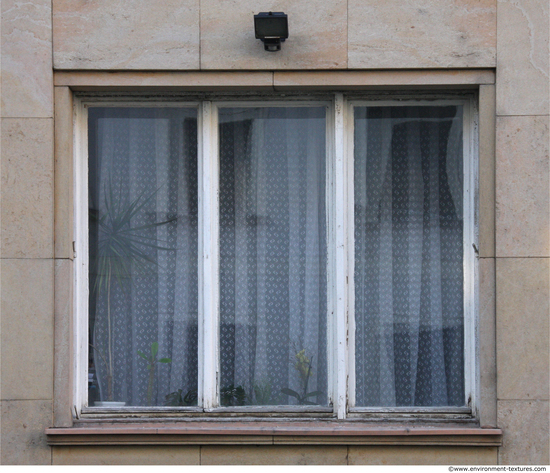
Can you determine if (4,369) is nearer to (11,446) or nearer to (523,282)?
(11,446)

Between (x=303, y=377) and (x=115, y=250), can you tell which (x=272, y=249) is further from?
(x=115, y=250)

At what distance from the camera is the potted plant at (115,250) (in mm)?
6055

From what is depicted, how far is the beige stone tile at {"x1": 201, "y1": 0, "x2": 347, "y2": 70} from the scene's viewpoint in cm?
572

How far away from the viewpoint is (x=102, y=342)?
6.05 m

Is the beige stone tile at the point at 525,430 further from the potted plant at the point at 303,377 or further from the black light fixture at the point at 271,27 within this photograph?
the black light fixture at the point at 271,27

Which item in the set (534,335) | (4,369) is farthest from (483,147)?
(4,369)

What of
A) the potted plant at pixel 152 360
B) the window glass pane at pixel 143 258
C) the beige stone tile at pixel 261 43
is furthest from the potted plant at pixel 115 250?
the beige stone tile at pixel 261 43

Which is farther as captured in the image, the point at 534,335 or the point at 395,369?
the point at 395,369

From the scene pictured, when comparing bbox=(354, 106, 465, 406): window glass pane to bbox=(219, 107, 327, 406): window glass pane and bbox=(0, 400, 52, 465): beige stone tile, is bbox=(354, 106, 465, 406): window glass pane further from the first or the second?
bbox=(0, 400, 52, 465): beige stone tile

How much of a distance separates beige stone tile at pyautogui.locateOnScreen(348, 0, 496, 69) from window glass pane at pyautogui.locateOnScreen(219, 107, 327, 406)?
687mm

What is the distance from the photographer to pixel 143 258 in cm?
609

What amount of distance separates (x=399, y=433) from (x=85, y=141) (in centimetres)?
346

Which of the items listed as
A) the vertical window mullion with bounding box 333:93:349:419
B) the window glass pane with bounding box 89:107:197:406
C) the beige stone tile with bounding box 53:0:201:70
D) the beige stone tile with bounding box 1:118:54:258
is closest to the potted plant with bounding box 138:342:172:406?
the window glass pane with bounding box 89:107:197:406

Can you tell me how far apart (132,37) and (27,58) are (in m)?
0.85
